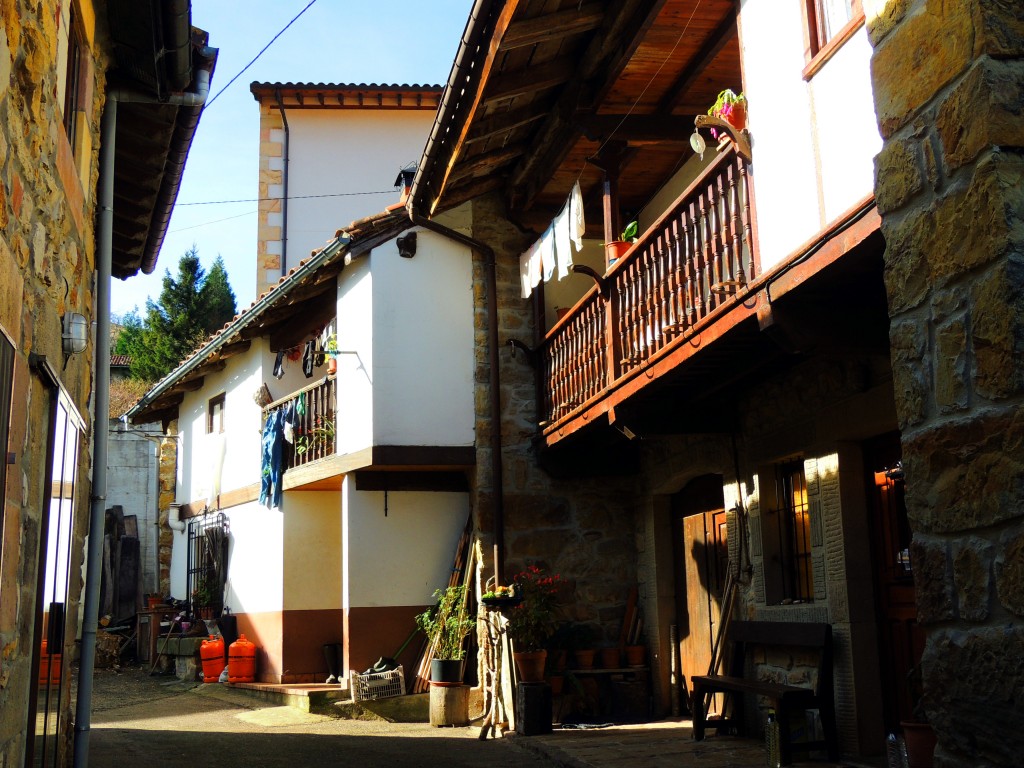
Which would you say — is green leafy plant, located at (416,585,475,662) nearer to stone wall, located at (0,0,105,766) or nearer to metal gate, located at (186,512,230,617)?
metal gate, located at (186,512,230,617)

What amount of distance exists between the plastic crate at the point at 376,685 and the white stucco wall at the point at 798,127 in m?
6.82

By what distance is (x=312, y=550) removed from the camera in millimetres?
13195

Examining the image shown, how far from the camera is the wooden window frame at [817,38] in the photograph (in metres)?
5.22

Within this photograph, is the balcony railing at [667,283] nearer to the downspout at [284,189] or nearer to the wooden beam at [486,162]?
the wooden beam at [486,162]

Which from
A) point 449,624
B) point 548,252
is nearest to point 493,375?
point 548,252

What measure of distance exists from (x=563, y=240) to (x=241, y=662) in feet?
23.3

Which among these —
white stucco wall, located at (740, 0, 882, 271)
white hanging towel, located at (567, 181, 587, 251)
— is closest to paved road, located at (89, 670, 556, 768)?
white hanging towel, located at (567, 181, 587, 251)

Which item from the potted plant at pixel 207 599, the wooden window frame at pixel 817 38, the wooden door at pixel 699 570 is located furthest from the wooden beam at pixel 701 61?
the potted plant at pixel 207 599

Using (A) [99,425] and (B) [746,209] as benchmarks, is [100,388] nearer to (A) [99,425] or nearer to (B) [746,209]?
(A) [99,425]

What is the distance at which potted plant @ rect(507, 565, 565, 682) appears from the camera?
962cm

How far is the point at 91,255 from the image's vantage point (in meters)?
6.46

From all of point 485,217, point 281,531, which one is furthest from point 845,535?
point 281,531

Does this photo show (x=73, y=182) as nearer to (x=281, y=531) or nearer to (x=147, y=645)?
(x=281, y=531)

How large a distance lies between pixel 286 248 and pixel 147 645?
22.9 feet
